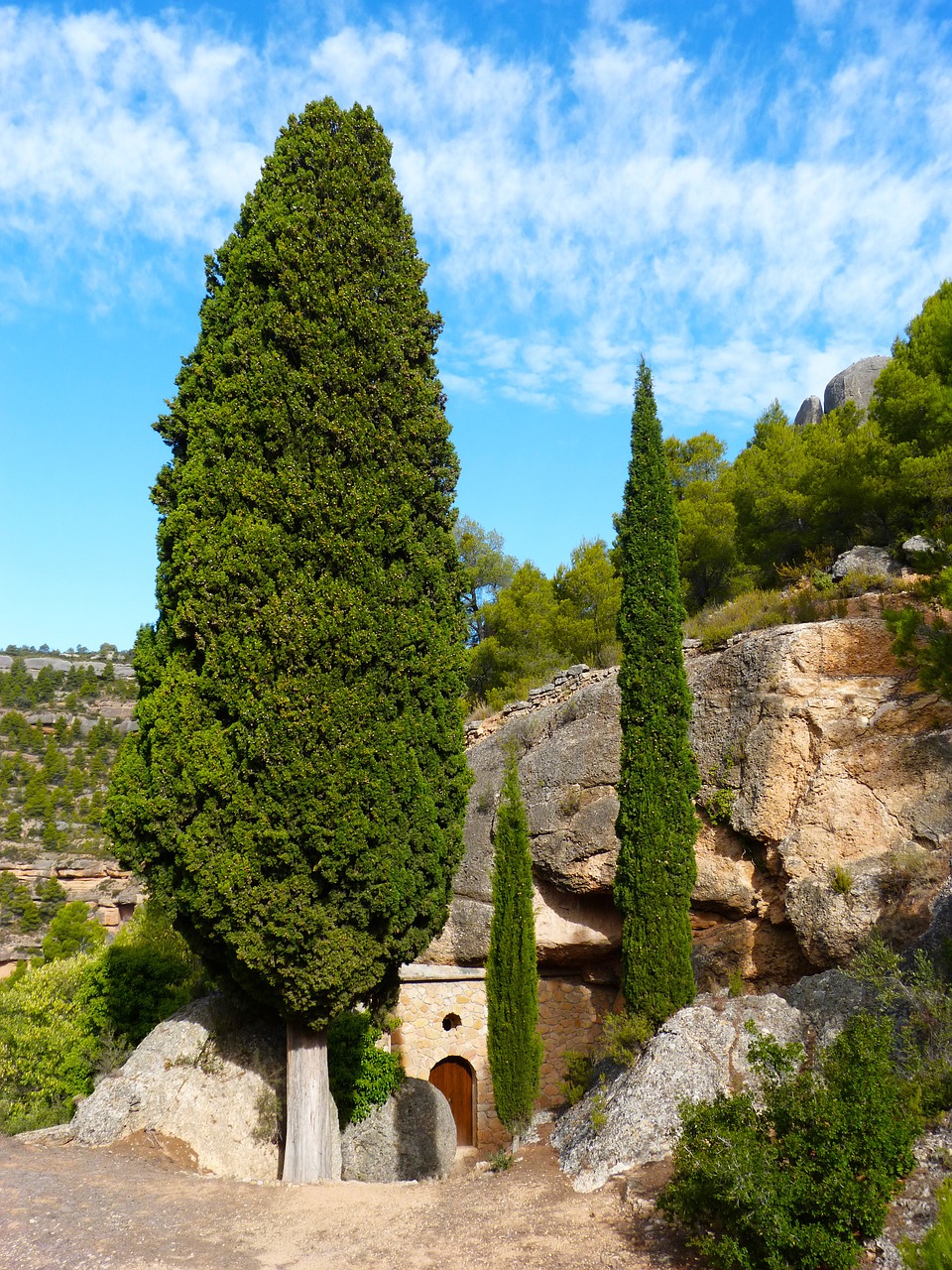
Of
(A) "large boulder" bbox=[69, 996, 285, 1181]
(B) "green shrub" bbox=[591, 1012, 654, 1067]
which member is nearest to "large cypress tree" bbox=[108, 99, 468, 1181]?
(A) "large boulder" bbox=[69, 996, 285, 1181]

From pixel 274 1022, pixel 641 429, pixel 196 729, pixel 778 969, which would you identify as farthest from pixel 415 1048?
pixel 641 429

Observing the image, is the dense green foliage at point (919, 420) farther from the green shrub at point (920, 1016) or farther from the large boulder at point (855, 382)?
the large boulder at point (855, 382)

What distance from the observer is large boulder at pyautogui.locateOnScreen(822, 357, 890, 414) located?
113 feet

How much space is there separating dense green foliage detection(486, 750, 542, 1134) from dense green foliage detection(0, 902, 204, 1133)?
16.0 feet

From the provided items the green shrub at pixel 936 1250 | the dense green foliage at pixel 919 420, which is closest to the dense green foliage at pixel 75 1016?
the green shrub at pixel 936 1250

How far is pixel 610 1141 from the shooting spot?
8586mm

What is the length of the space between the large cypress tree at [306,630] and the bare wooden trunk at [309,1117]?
2cm

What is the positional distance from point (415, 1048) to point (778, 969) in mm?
6303

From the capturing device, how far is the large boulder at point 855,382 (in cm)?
3459

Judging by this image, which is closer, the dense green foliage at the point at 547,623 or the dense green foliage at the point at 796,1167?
the dense green foliage at the point at 796,1167

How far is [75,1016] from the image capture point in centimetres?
1323

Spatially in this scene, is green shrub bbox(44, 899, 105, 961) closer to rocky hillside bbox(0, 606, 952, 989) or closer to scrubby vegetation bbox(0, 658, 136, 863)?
scrubby vegetation bbox(0, 658, 136, 863)

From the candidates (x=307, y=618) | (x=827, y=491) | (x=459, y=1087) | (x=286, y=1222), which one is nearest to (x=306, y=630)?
(x=307, y=618)

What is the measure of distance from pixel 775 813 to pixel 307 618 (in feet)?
25.0
